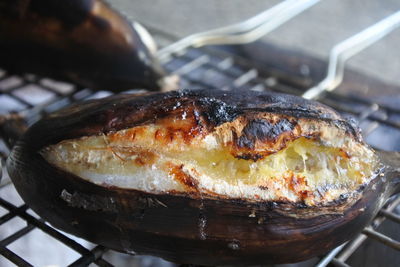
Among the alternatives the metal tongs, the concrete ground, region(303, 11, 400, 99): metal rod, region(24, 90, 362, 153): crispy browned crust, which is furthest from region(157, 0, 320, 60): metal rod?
the concrete ground

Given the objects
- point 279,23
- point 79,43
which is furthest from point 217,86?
point 79,43

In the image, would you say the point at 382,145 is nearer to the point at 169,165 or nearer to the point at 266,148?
the point at 266,148

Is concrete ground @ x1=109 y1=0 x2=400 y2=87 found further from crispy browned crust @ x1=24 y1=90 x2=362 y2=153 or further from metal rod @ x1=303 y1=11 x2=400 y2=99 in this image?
crispy browned crust @ x1=24 y1=90 x2=362 y2=153

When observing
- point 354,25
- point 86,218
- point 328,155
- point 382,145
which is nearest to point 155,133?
point 86,218

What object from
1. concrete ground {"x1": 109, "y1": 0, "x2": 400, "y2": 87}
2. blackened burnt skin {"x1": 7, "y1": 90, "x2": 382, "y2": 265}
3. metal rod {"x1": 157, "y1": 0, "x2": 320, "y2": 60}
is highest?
concrete ground {"x1": 109, "y1": 0, "x2": 400, "y2": 87}

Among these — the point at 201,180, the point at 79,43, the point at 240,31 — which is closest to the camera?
the point at 201,180

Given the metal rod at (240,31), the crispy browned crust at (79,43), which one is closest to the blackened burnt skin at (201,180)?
the crispy browned crust at (79,43)

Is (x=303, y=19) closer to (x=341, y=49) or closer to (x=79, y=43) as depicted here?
(x=341, y=49)
